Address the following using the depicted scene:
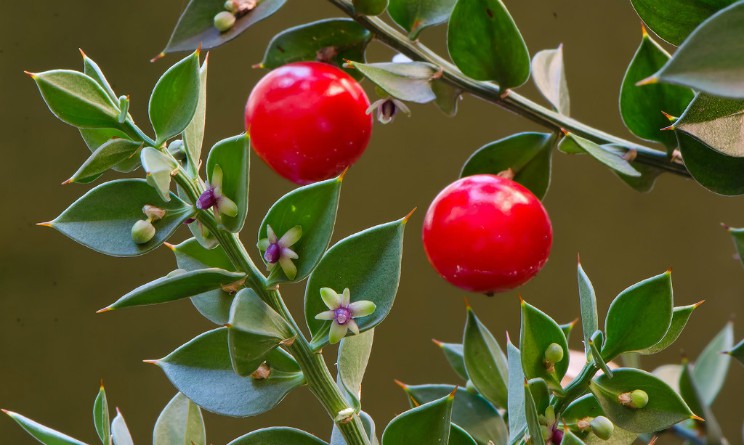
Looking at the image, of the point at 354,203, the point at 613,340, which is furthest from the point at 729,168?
the point at 354,203

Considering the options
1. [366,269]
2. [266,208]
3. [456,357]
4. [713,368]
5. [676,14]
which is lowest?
[266,208]

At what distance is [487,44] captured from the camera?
593 mm

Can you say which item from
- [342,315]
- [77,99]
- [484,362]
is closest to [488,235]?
[484,362]

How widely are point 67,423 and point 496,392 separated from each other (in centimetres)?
155

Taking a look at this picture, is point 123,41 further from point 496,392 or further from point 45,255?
point 496,392

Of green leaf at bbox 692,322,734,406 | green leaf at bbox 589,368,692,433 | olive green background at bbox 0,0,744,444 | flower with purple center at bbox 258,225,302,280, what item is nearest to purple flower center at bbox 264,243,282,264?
flower with purple center at bbox 258,225,302,280

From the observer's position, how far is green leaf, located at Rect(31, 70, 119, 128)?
1.38 feet

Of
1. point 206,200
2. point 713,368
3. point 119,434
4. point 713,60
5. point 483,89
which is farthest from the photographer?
point 713,368

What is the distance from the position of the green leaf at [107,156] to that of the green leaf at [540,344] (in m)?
0.25

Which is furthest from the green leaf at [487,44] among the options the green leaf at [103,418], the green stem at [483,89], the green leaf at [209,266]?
the green leaf at [103,418]

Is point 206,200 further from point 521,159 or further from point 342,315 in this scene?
point 521,159

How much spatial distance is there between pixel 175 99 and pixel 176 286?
0.35 feet

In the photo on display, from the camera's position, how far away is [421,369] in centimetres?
208

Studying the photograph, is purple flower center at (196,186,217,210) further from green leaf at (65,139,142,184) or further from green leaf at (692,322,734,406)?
green leaf at (692,322,734,406)
